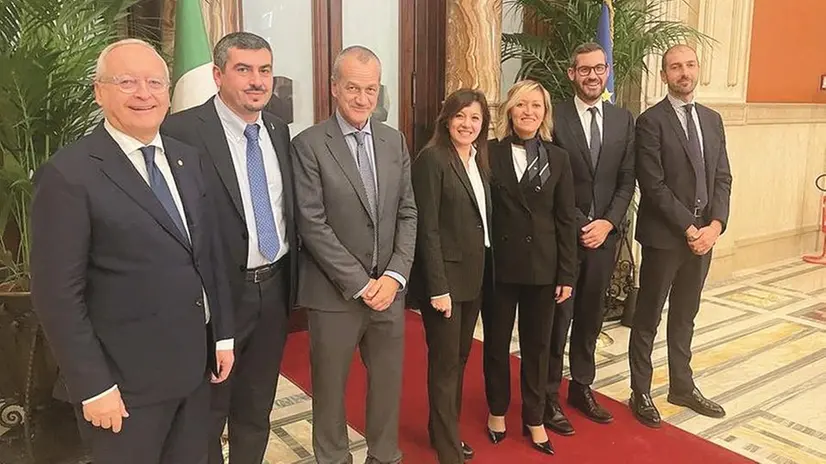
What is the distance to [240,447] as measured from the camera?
2494mm

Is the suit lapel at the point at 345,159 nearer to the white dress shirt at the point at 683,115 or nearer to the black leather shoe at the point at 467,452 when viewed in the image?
the black leather shoe at the point at 467,452

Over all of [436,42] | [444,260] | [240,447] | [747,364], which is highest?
[436,42]

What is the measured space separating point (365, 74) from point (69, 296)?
1208mm

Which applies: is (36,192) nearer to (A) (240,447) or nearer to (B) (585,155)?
(A) (240,447)

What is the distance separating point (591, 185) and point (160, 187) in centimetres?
201

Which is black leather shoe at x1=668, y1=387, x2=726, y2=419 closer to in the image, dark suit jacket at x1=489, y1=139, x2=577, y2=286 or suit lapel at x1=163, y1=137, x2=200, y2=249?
dark suit jacket at x1=489, y1=139, x2=577, y2=286

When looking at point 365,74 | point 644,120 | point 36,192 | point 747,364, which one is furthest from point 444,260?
point 747,364

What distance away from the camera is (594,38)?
15.1 ft

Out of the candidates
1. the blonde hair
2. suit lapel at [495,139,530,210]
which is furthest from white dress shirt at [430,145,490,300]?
the blonde hair

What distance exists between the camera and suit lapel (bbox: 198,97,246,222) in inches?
89.0

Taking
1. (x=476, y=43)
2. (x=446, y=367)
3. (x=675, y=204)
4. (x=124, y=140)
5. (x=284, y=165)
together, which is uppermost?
(x=476, y=43)

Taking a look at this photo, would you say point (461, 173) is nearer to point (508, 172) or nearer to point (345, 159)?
point (508, 172)

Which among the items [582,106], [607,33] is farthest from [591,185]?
[607,33]

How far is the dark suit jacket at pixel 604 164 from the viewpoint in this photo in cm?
321
